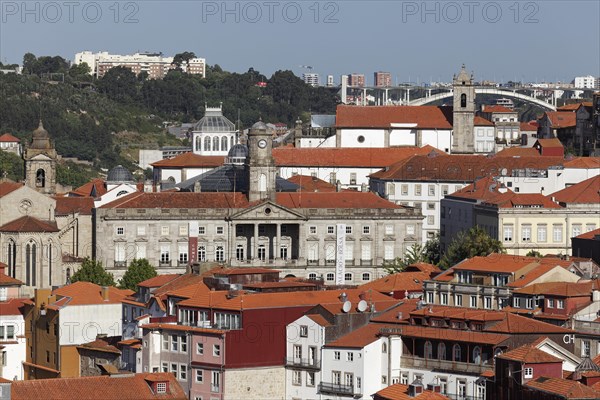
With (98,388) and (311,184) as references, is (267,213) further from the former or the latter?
(98,388)

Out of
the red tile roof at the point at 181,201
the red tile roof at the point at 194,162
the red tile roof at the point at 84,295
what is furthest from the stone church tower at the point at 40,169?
the red tile roof at the point at 84,295

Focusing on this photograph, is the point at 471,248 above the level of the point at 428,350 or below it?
above

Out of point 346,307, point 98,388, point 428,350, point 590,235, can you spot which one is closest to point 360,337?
point 346,307

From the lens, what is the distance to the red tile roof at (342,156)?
171 m

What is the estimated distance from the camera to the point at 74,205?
148250 mm

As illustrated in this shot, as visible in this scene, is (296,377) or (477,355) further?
(296,377)

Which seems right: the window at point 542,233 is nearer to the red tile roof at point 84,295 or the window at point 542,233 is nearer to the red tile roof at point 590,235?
the red tile roof at point 590,235

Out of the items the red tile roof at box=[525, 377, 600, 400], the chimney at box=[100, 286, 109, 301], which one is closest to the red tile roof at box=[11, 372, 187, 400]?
the red tile roof at box=[525, 377, 600, 400]

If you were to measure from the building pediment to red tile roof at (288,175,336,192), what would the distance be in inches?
370

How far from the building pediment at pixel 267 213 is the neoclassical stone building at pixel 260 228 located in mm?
58

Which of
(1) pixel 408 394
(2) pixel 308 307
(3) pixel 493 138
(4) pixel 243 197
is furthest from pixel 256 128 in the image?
(1) pixel 408 394

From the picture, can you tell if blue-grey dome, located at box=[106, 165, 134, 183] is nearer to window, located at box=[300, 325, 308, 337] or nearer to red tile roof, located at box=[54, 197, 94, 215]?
red tile roof, located at box=[54, 197, 94, 215]

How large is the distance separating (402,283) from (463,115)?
7837 cm

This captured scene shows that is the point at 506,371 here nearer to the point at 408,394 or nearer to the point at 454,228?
the point at 408,394
